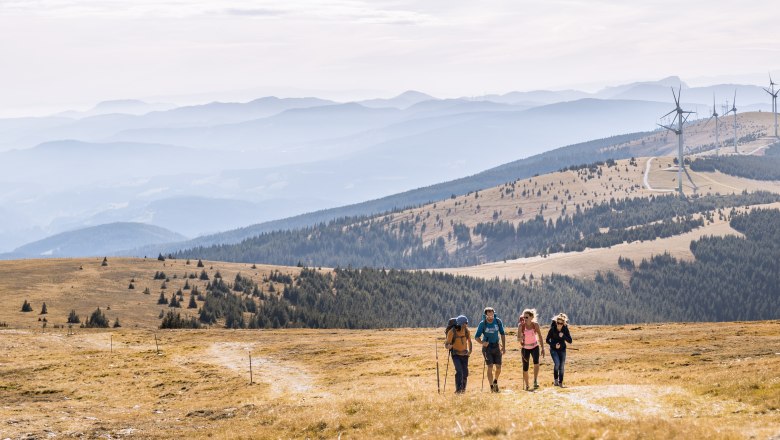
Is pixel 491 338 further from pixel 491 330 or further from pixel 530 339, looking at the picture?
pixel 530 339

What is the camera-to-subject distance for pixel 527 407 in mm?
32438

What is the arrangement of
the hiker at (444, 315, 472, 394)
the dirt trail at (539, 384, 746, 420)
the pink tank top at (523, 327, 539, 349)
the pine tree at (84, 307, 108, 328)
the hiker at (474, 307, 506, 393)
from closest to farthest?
the dirt trail at (539, 384, 746, 420), the hiker at (474, 307, 506, 393), the hiker at (444, 315, 472, 394), the pink tank top at (523, 327, 539, 349), the pine tree at (84, 307, 108, 328)

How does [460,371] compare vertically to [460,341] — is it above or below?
below

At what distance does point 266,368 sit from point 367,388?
45.0 ft

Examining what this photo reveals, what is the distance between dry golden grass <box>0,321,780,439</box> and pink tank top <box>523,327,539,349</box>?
201cm

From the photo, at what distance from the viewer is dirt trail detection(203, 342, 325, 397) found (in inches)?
1898

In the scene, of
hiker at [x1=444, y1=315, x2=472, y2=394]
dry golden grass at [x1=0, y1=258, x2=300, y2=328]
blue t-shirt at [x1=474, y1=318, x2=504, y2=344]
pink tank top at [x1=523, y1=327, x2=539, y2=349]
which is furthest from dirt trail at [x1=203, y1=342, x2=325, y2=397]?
dry golden grass at [x1=0, y1=258, x2=300, y2=328]

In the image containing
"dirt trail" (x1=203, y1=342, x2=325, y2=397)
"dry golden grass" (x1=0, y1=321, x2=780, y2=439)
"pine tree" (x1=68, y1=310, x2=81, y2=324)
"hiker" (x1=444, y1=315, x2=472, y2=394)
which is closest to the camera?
Answer: "dry golden grass" (x1=0, y1=321, x2=780, y2=439)

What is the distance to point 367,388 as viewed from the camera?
44688mm

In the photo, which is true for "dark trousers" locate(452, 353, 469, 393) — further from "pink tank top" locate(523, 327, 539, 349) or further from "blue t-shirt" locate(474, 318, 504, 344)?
"pink tank top" locate(523, 327, 539, 349)

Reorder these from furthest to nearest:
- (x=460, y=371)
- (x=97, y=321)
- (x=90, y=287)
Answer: (x=90, y=287), (x=97, y=321), (x=460, y=371)

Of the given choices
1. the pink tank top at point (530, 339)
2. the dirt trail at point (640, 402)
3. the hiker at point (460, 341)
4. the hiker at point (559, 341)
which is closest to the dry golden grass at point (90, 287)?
the hiker at point (460, 341)

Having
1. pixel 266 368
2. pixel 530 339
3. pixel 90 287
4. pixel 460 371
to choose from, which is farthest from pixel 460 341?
pixel 90 287

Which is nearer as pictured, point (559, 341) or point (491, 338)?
point (491, 338)
